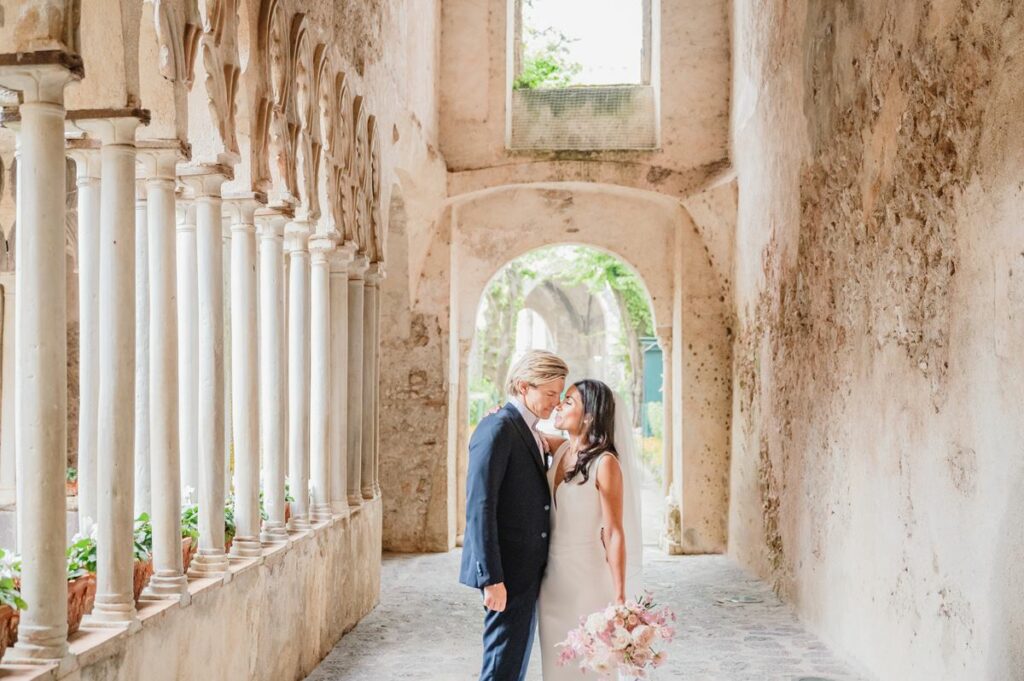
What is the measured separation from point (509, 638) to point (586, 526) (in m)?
0.54

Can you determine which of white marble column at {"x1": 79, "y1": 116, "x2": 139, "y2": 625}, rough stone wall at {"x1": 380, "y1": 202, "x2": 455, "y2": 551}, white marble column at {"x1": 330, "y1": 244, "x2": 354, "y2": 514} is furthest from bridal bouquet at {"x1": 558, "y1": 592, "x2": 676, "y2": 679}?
rough stone wall at {"x1": 380, "y1": 202, "x2": 455, "y2": 551}

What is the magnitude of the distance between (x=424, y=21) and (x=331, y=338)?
4.83 m

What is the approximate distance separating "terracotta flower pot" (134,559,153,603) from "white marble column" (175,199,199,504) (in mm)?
1076

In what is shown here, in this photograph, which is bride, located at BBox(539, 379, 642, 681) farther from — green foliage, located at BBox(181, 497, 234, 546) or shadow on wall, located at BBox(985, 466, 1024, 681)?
green foliage, located at BBox(181, 497, 234, 546)

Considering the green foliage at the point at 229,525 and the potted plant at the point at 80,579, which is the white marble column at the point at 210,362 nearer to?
the green foliage at the point at 229,525

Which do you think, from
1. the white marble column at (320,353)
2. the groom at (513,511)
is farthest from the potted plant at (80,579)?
the white marble column at (320,353)

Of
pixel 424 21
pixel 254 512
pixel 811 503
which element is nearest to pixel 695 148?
pixel 424 21

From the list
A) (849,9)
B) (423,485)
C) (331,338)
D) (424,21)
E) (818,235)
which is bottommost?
(423,485)

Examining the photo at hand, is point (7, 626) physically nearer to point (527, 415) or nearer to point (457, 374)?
point (527, 415)

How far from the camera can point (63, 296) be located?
3.63m

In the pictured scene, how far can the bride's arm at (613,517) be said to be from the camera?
13.9 feet

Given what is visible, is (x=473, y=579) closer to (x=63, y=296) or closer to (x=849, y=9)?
(x=63, y=296)

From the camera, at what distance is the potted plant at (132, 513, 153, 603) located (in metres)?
4.52

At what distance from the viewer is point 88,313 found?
4598 mm
